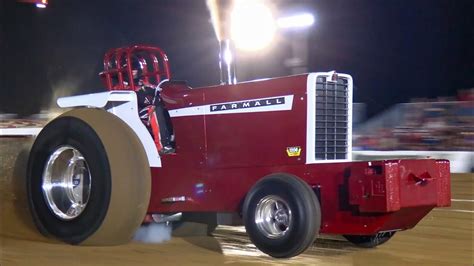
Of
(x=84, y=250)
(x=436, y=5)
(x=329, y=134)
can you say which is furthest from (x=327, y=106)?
(x=436, y=5)

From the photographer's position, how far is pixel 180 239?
5.46m

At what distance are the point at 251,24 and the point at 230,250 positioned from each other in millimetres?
9589

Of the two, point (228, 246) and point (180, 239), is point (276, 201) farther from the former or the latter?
point (180, 239)

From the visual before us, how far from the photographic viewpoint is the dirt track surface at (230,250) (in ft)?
14.8

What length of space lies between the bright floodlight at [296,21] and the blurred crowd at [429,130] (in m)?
3.16

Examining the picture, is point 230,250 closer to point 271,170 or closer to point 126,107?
point 271,170

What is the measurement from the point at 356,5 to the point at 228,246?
1644 cm

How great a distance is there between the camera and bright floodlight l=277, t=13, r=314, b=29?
50.6 ft

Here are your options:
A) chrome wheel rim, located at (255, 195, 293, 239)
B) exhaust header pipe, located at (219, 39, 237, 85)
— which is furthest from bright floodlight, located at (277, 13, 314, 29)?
chrome wheel rim, located at (255, 195, 293, 239)

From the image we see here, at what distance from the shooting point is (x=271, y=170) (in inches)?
182

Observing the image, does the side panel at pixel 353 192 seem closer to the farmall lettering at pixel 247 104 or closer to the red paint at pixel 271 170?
the red paint at pixel 271 170

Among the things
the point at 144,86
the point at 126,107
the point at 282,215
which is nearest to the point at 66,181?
the point at 126,107

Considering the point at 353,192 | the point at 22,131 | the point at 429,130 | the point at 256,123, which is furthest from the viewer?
the point at 429,130

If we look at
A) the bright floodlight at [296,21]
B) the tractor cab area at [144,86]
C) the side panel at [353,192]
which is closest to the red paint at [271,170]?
the side panel at [353,192]
